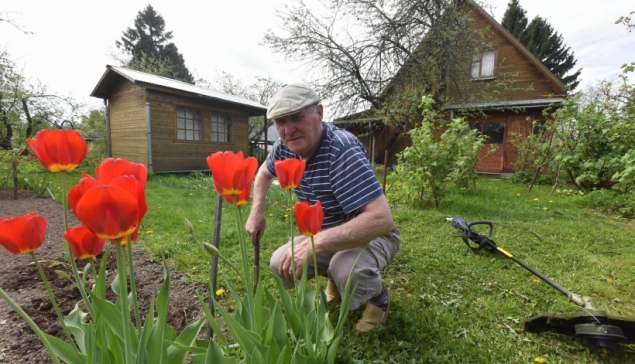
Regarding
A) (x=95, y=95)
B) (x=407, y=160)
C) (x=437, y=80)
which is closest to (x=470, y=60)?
(x=437, y=80)

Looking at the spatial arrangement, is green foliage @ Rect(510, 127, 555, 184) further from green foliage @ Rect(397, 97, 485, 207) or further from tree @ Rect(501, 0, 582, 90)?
tree @ Rect(501, 0, 582, 90)

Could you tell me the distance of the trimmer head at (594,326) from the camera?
132 centimetres

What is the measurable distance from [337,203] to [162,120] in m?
8.77

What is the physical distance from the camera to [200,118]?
32.5 feet

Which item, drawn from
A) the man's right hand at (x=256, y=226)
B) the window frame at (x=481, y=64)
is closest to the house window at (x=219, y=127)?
the window frame at (x=481, y=64)

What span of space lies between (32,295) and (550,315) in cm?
289

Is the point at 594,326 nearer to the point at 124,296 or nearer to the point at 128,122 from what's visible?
the point at 124,296

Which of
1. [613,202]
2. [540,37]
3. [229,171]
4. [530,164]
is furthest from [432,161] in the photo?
[540,37]

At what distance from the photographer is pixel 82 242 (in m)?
0.70

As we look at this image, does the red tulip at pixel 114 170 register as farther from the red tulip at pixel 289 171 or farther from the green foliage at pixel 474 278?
the green foliage at pixel 474 278

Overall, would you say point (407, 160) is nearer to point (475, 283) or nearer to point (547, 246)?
point (547, 246)

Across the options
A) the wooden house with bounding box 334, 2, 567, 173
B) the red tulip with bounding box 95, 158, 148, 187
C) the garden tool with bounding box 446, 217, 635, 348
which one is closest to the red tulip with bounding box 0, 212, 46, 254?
the red tulip with bounding box 95, 158, 148, 187

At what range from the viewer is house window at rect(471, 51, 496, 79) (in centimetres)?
1116

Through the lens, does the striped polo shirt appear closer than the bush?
Yes
